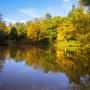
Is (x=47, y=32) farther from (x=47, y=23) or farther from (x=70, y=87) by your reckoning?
(x=70, y=87)

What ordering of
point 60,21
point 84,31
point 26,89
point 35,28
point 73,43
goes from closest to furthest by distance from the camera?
point 26,89 → point 84,31 → point 73,43 → point 60,21 → point 35,28

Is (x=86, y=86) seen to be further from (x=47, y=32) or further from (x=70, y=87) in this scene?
(x=47, y=32)

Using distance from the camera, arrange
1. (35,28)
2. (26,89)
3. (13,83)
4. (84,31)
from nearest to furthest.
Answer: (26,89), (13,83), (84,31), (35,28)

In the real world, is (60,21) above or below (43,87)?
above

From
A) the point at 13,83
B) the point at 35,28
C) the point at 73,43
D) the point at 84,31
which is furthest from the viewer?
the point at 35,28

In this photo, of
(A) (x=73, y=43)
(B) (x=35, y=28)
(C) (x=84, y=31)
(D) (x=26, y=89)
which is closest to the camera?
(D) (x=26, y=89)

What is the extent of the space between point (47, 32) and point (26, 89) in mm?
77455

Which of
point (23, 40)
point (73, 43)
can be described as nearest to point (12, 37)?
point (23, 40)

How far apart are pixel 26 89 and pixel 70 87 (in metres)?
2.81

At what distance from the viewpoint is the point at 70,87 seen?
16.2 m

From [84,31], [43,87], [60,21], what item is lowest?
[43,87]

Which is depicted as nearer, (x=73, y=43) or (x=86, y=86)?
(x=86, y=86)

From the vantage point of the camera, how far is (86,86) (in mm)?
16094

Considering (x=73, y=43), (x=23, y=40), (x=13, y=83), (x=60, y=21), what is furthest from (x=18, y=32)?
(x=13, y=83)
